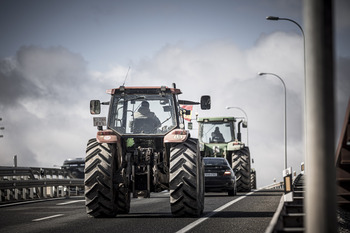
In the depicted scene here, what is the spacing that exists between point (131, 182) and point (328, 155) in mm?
9329

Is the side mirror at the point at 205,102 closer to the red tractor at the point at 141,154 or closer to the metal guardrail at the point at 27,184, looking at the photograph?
the red tractor at the point at 141,154

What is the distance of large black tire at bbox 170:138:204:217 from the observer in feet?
40.4

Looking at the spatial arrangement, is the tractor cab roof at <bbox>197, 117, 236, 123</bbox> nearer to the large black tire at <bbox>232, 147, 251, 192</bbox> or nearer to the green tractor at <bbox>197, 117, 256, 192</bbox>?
the green tractor at <bbox>197, 117, 256, 192</bbox>

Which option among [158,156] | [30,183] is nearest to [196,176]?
[158,156]

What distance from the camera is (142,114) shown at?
1363cm

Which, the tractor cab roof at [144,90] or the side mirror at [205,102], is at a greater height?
the tractor cab roof at [144,90]

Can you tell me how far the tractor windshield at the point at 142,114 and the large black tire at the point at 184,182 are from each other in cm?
105

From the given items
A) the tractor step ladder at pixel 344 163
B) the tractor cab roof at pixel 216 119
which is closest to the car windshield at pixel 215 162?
the tractor cab roof at pixel 216 119

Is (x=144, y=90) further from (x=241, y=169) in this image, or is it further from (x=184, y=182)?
(x=241, y=169)

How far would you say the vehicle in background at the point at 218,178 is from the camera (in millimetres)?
21234

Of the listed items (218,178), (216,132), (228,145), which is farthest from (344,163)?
(216,132)

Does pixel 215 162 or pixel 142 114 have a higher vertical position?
pixel 142 114

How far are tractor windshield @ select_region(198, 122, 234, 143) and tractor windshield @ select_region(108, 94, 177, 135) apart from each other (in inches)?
532

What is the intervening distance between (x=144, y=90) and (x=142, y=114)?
0.56 metres
